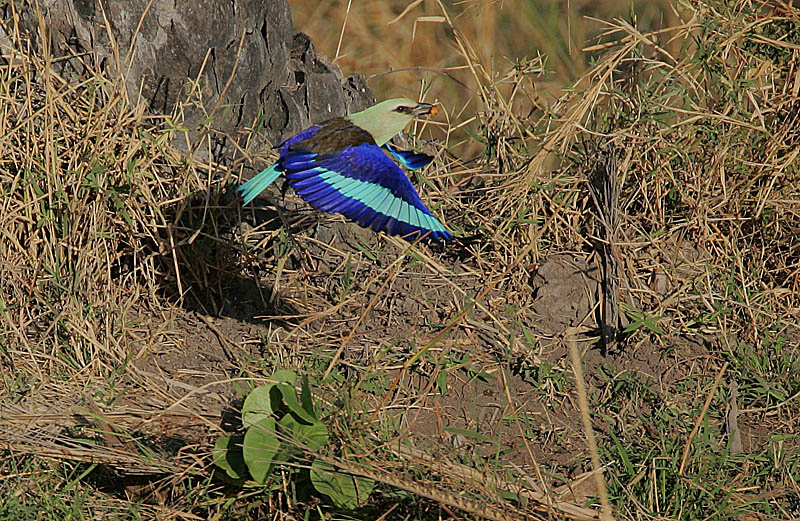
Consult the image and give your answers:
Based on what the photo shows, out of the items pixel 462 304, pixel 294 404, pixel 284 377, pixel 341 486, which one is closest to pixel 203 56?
pixel 462 304

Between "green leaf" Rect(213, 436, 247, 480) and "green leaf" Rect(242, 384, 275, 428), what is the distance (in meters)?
0.06

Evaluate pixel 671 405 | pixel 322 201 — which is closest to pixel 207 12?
pixel 322 201

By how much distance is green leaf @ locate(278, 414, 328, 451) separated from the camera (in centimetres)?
221

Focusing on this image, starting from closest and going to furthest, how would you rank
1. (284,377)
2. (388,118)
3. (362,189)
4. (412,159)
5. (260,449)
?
(260,449), (284,377), (362,189), (388,118), (412,159)

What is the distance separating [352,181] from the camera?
277 centimetres

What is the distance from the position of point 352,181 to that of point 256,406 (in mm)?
767

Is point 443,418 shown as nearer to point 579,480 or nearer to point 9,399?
point 579,480

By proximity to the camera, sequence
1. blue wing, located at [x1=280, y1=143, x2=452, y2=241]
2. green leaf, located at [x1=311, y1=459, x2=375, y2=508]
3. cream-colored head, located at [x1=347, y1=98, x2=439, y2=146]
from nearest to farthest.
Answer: green leaf, located at [x1=311, y1=459, x2=375, y2=508], blue wing, located at [x1=280, y1=143, x2=452, y2=241], cream-colored head, located at [x1=347, y1=98, x2=439, y2=146]

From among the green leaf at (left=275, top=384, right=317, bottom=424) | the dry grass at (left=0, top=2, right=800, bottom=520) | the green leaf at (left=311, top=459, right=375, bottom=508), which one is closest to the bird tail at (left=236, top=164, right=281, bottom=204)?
the dry grass at (left=0, top=2, right=800, bottom=520)

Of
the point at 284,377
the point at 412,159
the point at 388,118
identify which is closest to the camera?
the point at 284,377

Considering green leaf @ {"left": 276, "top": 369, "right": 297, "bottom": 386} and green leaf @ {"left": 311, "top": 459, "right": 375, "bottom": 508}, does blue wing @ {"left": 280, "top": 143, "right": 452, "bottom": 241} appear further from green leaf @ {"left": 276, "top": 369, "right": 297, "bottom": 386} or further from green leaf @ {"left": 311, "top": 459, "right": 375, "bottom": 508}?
green leaf @ {"left": 311, "top": 459, "right": 375, "bottom": 508}

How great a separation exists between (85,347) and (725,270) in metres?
1.93

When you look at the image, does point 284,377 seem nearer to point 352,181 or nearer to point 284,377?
point 284,377

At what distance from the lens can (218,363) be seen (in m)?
2.85
